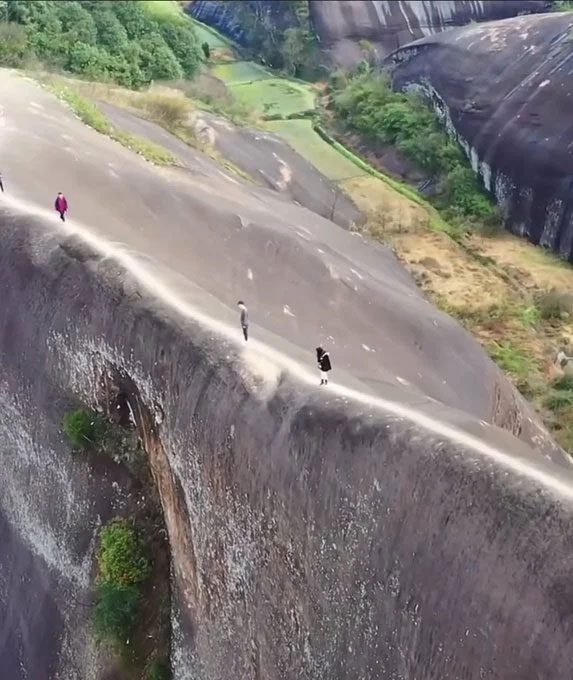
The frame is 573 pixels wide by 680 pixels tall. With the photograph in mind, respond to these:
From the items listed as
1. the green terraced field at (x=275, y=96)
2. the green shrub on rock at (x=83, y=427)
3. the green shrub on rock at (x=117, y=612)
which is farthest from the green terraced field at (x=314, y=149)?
the green shrub on rock at (x=117, y=612)

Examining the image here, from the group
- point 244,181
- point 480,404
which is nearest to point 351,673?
point 480,404

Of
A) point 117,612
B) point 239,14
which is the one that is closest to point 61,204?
point 117,612

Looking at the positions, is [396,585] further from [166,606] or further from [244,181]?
[244,181]

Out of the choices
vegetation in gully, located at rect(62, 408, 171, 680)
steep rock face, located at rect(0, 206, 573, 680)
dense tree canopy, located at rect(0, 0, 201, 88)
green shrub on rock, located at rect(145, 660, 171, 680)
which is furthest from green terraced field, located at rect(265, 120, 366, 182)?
green shrub on rock, located at rect(145, 660, 171, 680)

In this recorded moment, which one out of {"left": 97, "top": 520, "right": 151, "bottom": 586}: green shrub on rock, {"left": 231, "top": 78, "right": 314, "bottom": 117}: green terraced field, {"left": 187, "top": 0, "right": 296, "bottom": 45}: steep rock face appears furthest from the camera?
{"left": 187, "top": 0, "right": 296, "bottom": 45}: steep rock face

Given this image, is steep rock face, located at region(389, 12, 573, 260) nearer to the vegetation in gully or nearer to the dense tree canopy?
the dense tree canopy

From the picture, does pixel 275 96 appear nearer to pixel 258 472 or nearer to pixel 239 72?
pixel 239 72
